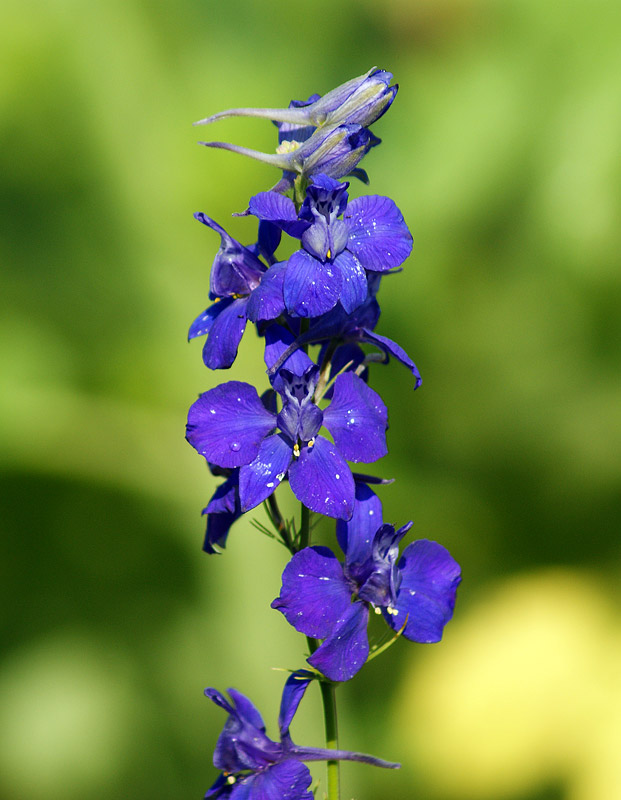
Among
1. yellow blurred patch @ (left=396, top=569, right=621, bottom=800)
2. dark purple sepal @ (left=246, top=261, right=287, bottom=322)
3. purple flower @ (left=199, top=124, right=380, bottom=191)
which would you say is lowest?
yellow blurred patch @ (left=396, top=569, right=621, bottom=800)

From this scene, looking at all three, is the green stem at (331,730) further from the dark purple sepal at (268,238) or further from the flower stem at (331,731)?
the dark purple sepal at (268,238)

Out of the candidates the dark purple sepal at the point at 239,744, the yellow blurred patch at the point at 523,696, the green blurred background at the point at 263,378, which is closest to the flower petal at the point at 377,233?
the dark purple sepal at the point at 239,744

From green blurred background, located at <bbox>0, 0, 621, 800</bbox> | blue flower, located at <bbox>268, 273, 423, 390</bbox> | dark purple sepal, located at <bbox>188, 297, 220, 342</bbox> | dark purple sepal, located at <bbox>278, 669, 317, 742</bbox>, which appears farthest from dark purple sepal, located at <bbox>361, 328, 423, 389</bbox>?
green blurred background, located at <bbox>0, 0, 621, 800</bbox>

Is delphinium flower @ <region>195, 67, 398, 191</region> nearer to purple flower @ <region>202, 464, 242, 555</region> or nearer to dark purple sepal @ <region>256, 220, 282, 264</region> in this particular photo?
dark purple sepal @ <region>256, 220, 282, 264</region>

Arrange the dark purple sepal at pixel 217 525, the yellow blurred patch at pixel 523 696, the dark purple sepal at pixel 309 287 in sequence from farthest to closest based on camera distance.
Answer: the yellow blurred patch at pixel 523 696 < the dark purple sepal at pixel 217 525 < the dark purple sepal at pixel 309 287

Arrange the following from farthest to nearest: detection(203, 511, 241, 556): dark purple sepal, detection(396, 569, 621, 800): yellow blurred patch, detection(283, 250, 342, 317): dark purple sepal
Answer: detection(396, 569, 621, 800): yellow blurred patch → detection(203, 511, 241, 556): dark purple sepal → detection(283, 250, 342, 317): dark purple sepal

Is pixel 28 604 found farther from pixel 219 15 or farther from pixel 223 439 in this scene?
pixel 219 15

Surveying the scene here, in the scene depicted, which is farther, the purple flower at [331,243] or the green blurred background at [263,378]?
the green blurred background at [263,378]
